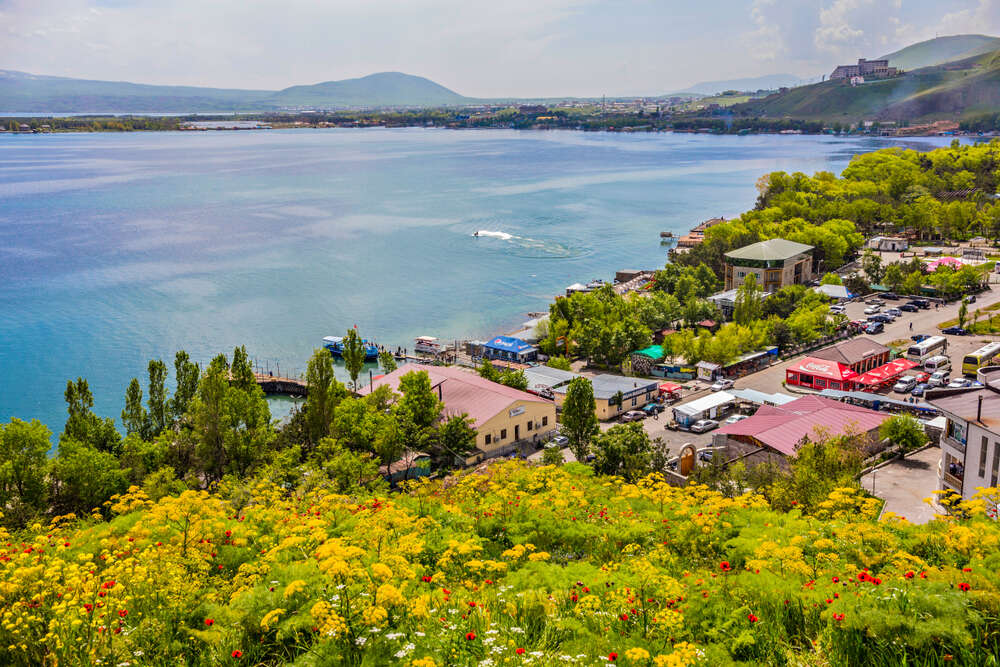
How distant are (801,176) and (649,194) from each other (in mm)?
21643

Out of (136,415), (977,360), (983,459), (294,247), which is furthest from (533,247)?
(983,459)

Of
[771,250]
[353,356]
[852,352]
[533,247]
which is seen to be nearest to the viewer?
[353,356]

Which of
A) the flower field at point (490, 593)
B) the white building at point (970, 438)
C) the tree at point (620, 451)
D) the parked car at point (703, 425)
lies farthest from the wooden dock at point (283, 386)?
the white building at point (970, 438)

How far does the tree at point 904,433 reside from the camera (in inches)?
603

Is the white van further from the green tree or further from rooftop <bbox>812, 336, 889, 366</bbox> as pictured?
the green tree

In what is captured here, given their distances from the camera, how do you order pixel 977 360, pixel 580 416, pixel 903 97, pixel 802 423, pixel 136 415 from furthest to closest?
pixel 903 97, pixel 977 360, pixel 136 415, pixel 580 416, pixel 802 423

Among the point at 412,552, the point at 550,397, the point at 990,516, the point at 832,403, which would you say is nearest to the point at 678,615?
the point at 412,552

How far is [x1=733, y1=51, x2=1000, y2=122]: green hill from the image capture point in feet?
449

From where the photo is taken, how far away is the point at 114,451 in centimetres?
1673

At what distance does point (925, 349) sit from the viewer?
81.4 feet

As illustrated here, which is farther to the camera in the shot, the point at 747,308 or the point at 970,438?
the point at 747,308

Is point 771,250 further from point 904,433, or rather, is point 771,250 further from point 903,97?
point 903,97

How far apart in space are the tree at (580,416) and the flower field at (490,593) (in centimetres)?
892

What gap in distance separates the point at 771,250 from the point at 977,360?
13480 millimetres
